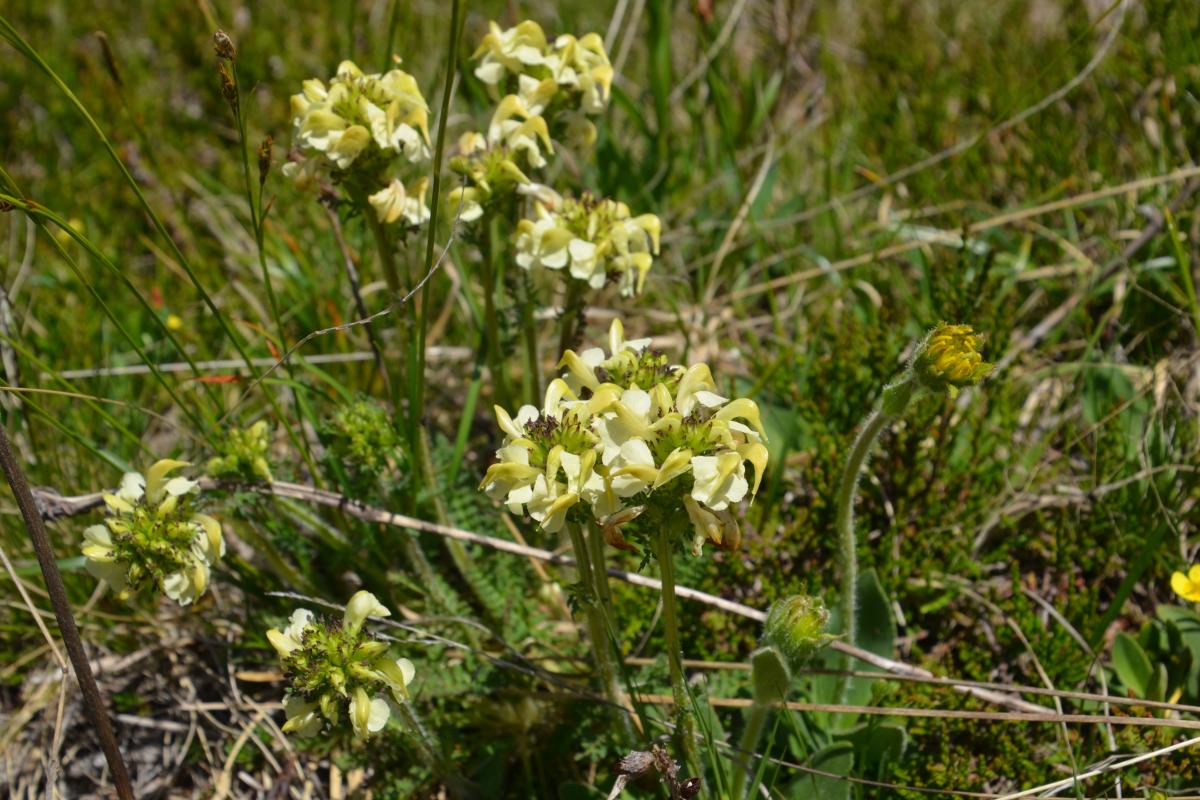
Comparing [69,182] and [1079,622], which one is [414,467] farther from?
[69,182]

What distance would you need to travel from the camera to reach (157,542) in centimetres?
203

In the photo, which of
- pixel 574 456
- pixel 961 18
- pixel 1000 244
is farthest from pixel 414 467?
pixel 961 18

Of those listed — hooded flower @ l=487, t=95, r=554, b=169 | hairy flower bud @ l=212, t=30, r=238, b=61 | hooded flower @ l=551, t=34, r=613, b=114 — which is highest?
hairy flower bud @ l=212, t=30, r=238, b=61

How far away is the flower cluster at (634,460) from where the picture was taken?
5.27 ft

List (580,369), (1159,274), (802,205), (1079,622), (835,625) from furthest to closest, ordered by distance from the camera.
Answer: (802,205), (1159,274), (1079,622), (835,625), (580,369)

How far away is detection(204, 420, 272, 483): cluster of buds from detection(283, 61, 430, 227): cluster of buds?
0.56m

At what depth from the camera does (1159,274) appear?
317cm

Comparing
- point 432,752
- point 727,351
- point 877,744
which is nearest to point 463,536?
point 432,752

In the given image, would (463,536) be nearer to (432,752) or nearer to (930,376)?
(432,752)

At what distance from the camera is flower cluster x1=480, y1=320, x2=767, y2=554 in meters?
1.61

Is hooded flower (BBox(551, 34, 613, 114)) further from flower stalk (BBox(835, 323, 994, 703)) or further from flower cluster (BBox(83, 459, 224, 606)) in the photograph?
flower cluster (BBox(83, 459, 224, 606))

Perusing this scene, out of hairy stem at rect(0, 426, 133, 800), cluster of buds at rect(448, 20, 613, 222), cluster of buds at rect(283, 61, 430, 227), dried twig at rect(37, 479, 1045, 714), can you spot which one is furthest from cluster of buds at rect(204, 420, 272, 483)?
cluster of buds at rect(448, 20, 613, 222)

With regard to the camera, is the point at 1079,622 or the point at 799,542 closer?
the point at 1079,622

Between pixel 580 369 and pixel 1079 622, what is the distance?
154cm
